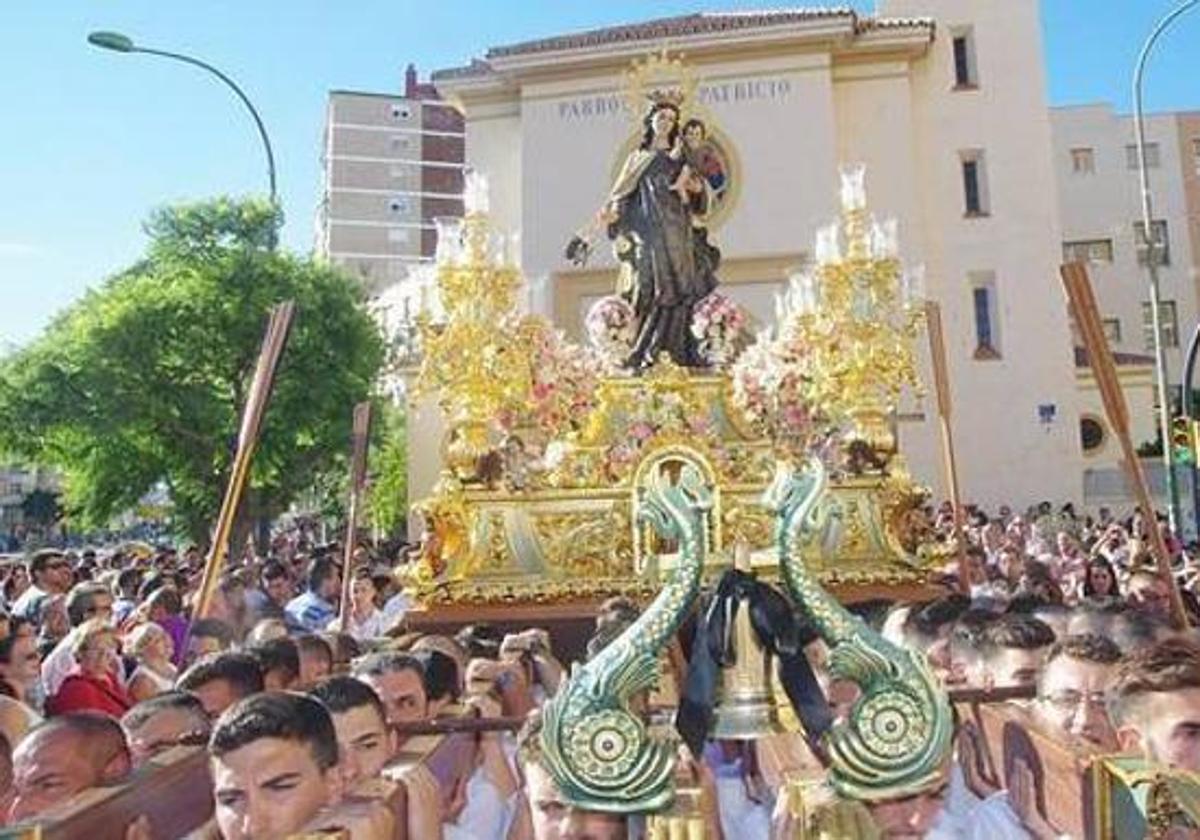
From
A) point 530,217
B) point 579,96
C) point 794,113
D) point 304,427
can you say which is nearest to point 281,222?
point 304,427

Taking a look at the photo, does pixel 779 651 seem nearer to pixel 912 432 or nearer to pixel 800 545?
pixel 800 545

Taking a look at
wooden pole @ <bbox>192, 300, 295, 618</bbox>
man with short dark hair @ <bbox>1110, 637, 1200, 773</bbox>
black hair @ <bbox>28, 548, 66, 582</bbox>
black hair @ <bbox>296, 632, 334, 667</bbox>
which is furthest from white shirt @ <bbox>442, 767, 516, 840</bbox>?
black hair @ <bbox>28, 548, 66, 582</bbox>

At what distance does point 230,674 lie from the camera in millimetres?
4359

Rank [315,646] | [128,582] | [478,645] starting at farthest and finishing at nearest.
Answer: [128,582], [478,645], [315,646]

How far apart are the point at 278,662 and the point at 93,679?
142 cm

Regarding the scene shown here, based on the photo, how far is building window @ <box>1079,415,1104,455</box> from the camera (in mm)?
29531

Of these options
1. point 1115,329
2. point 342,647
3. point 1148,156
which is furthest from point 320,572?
point 1148,156

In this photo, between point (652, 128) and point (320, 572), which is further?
point (652, 128)

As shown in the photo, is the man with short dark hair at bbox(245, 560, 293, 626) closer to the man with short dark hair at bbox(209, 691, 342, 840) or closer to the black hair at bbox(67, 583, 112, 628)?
the black hair at bbox(67, 583, 112, 628)

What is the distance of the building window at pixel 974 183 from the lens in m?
26.3

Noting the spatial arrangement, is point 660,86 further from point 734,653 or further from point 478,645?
point 734,653

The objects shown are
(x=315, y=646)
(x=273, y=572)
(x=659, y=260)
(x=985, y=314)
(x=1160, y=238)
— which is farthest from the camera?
(x=1160, y=238)

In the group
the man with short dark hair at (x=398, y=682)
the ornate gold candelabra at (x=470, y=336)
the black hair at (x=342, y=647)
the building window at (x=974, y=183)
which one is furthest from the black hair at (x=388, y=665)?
the building window at (x=974, y=183)

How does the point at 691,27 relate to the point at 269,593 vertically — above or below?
above
